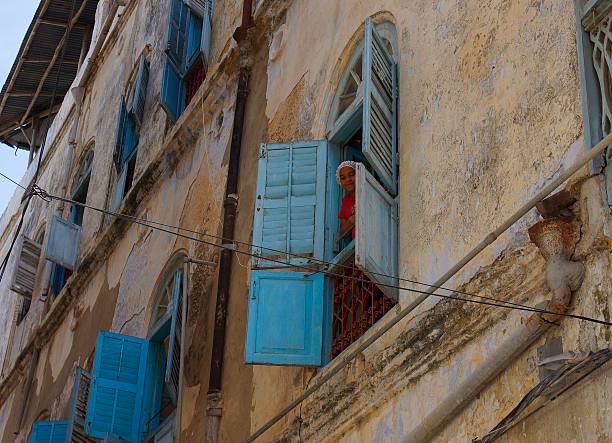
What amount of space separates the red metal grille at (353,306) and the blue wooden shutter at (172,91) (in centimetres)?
503

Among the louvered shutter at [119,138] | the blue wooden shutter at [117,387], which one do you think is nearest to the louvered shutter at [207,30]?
the louvered shutter at [119,138]

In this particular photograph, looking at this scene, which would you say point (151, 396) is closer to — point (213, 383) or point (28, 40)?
point (213, 383)

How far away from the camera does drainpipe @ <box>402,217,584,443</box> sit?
15.8 feet

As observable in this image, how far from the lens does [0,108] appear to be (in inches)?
800

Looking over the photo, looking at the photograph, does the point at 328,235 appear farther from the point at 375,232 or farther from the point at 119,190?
the point at 119,190

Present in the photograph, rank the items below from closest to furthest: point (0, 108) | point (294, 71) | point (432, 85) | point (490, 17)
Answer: point (490, 17) < point (432, 85) < point (294, 71) < point (0, 108)

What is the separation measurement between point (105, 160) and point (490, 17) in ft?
28.8

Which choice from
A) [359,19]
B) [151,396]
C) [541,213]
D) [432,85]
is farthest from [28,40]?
[541,213]

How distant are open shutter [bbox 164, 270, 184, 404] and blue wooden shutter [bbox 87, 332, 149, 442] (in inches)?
19.3

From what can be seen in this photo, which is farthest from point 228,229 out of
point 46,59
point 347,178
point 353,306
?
point 46,59

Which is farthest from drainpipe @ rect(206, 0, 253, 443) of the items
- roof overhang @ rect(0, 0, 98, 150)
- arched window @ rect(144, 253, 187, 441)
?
roof overhang @ rect(0, 0, 98, 150)

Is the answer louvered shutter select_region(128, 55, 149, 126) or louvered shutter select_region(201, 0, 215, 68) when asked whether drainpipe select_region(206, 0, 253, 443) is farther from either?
louvered shutter select_region(128, 55, 149, 126)

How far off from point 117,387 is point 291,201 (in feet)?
9.46

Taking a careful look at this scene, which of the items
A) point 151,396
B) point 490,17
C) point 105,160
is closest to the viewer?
point 490,17
